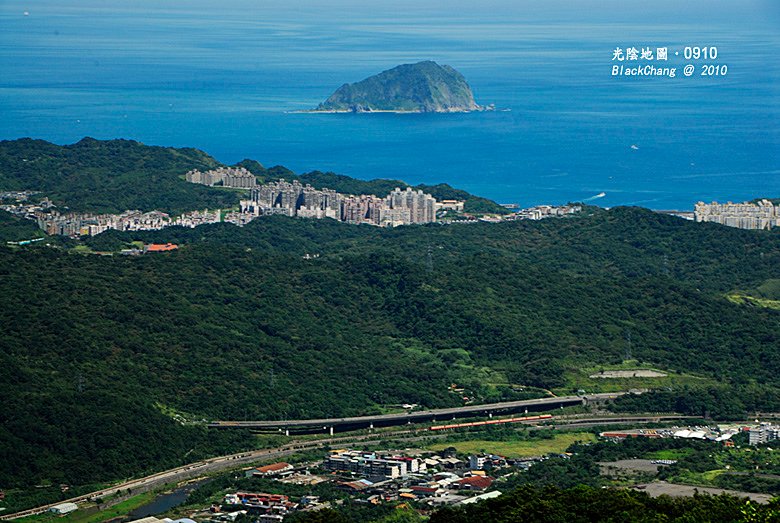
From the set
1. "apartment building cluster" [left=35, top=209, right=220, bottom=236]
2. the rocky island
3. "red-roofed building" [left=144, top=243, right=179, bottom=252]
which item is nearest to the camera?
"red-roofed building" [left=144, top=243, right=179, bottom=252]

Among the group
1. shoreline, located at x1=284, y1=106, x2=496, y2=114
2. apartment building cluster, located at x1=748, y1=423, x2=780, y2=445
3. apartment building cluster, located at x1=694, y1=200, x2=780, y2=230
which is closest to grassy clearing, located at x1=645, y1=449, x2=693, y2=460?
apartment building cluster, located at x1=748, y1=423, x2=780, y2=445

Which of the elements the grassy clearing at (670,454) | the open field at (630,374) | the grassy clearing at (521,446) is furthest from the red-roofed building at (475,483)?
the open field at (630,374)

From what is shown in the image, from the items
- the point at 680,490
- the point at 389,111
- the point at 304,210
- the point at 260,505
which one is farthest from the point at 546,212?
the point at 389,111

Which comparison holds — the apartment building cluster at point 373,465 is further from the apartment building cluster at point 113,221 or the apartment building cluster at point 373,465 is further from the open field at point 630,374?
the apartment building cluster at point 113,221

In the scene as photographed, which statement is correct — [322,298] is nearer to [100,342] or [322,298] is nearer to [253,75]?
[100,342]

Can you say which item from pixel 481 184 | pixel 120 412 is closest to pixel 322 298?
pixel 120 412

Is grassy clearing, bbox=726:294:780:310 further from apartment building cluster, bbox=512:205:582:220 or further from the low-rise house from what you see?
the low-rise house
